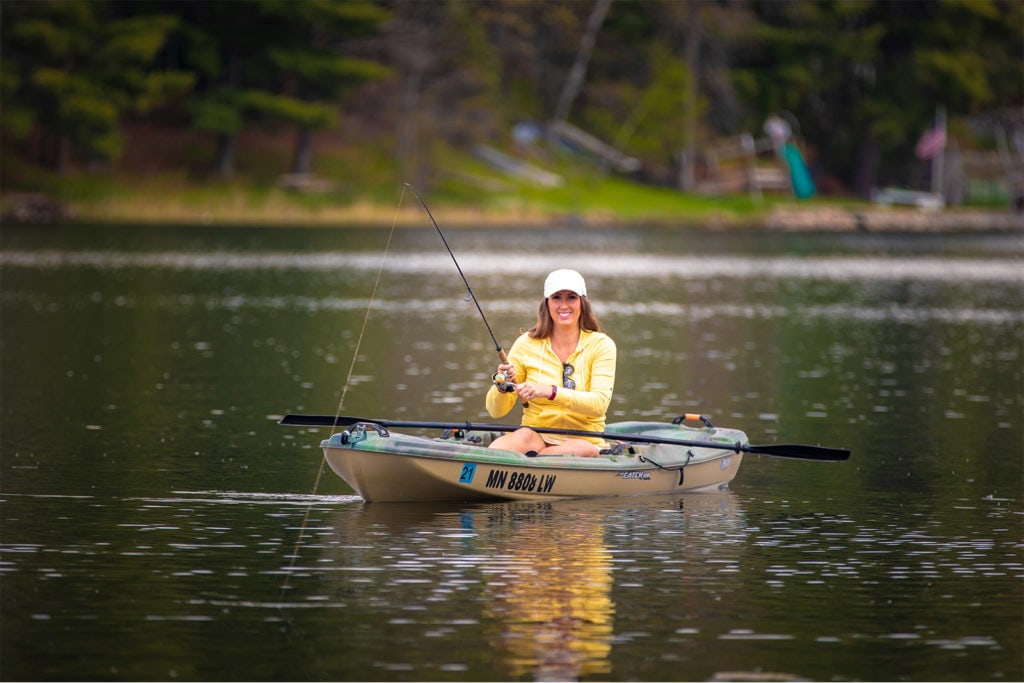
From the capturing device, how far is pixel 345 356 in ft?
86.7

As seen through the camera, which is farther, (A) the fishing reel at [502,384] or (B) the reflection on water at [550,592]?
(A) the fishing reel at [502,384]

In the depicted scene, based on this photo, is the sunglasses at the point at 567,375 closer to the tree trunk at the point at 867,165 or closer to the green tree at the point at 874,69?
the green tree at the point at 874,69

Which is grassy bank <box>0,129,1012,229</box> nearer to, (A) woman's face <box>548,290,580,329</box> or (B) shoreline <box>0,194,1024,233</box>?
(B) shoreline <box>0,194,1024,233</box>

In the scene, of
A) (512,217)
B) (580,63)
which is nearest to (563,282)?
(512,217)

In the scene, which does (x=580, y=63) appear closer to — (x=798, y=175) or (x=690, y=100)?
(x=690, y=100)

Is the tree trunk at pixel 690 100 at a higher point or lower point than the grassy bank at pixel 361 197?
higher

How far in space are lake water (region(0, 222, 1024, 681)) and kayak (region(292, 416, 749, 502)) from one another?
15 centimetres

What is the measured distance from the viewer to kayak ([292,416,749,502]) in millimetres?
13867

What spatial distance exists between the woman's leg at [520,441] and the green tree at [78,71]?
51158 mm

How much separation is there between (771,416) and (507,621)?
10.2 meters

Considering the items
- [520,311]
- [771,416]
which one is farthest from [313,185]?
[771,416]

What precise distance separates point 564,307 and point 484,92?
65.3m

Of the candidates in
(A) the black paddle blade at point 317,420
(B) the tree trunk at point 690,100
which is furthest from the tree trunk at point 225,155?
(A) the black paddle blade at point 317,420

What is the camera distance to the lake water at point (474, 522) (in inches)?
395
